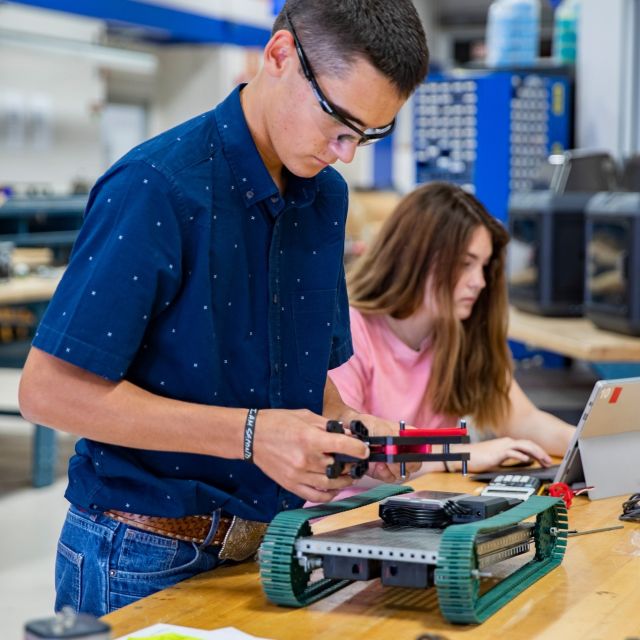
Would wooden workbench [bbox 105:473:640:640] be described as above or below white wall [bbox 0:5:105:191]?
below

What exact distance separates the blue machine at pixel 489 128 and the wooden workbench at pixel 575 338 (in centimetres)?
101

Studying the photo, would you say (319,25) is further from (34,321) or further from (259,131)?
(34,321)

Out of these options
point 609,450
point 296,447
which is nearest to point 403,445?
point 296,447

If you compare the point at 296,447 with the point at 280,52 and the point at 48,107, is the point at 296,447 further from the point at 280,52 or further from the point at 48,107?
the point at 48,107

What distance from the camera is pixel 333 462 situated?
58.4 inches

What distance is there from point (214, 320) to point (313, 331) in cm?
21

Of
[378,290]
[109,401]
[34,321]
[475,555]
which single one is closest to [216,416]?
[109,401]

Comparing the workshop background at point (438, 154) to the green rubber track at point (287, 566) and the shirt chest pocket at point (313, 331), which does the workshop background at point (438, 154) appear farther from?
the green rubber track at point (287, 566)

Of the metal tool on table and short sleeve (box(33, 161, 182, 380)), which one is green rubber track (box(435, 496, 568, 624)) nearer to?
the metal tool on table

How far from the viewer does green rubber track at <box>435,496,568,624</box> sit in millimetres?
1438

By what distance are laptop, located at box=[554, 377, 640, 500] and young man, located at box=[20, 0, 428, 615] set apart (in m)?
0.63

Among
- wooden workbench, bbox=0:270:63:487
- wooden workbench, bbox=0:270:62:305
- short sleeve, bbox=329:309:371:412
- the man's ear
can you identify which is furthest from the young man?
wooden workbench, bbox=0:270:62:305

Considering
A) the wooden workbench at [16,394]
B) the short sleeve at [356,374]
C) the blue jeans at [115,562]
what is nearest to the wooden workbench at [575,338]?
the short sleeve at [356,374]

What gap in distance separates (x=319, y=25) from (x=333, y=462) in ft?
1.93
